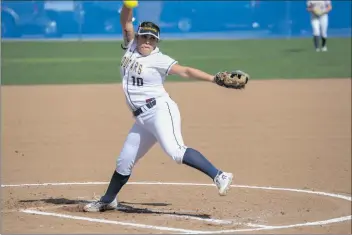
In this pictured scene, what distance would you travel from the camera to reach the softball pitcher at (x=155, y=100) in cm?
808

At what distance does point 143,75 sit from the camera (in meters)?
8.19

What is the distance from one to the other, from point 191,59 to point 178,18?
29.7 ft

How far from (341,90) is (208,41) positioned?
1527 cm

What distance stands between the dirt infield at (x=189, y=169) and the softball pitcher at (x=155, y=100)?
1.80ft

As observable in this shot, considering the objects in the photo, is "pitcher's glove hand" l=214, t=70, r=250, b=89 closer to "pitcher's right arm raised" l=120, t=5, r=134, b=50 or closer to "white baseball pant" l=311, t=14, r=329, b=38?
"pitcher's right arm raised" l=120, t=5, r=134, b=50

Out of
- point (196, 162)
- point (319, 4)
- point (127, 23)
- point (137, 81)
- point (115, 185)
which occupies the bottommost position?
point (319, 4)

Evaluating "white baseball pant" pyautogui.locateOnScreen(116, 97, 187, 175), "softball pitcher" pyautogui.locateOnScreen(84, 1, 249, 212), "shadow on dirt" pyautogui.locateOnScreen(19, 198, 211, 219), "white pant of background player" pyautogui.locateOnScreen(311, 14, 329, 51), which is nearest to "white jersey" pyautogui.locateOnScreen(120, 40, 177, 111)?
"softball pitcher" pyautogui.locateOnScreen(84, 1, 249, 212)

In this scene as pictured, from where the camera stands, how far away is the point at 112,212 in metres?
8.66

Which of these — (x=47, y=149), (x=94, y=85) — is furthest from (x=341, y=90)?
(x=47, y=149)

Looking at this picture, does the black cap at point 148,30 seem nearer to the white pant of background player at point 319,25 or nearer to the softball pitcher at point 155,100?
the softball pitcher at point 155,100

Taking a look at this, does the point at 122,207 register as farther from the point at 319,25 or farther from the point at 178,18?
the point at 178,18

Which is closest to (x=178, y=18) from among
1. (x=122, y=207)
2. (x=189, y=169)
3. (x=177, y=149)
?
(x=189, y=169)

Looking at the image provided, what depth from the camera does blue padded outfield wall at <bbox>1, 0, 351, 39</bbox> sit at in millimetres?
33781

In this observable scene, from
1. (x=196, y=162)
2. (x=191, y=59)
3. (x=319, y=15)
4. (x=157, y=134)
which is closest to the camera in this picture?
(x=196, y=162)
